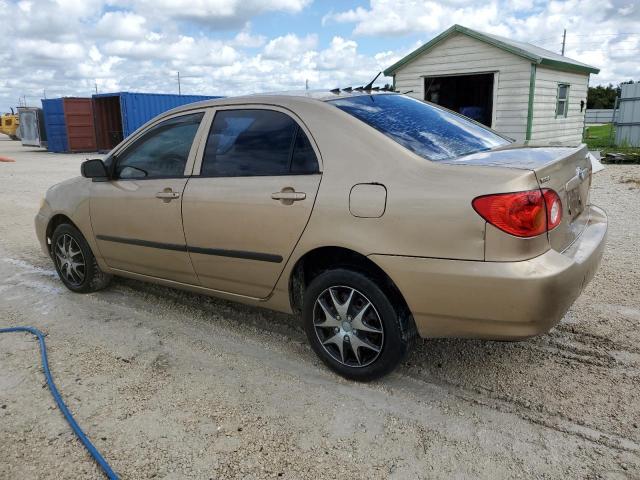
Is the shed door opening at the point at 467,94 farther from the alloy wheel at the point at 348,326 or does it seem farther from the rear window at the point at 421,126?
the alloy wheel at the point at 348,326

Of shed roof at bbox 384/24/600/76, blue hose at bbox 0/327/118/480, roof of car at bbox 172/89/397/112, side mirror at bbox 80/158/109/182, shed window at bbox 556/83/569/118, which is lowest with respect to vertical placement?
blue hose at bbox 0/327/118/480

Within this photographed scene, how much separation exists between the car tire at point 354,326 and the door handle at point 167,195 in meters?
1.24

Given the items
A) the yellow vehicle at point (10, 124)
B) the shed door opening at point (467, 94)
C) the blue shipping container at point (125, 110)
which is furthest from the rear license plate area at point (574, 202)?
the yellow vehicle at point (10, 124)

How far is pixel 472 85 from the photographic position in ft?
55.3

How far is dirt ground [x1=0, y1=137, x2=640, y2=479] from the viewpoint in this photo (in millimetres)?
2443

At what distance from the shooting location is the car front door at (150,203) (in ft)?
12.4

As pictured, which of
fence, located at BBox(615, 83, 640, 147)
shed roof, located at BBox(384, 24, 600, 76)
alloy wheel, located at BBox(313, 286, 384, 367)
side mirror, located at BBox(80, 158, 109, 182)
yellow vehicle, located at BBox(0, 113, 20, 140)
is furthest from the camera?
yellow vehicle, located at BBox(0, 113, 20, 140)

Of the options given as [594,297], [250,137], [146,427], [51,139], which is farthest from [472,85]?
[51,139]

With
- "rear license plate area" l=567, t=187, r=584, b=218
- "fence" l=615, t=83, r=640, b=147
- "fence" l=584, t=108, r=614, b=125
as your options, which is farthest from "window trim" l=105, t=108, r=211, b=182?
"fence" l=584, t=108, r=614, b=125

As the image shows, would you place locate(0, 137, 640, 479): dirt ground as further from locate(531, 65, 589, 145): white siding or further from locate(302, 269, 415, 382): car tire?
locate(531, 65, 589, 145): white siding

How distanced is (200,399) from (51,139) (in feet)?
92.9

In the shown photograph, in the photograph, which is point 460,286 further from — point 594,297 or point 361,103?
point 594,297

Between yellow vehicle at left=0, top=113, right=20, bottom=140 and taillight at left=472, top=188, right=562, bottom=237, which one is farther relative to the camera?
yellow vehicle at left=0, top=113, right=20, bottom=140

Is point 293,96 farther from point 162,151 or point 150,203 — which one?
point 150,203
